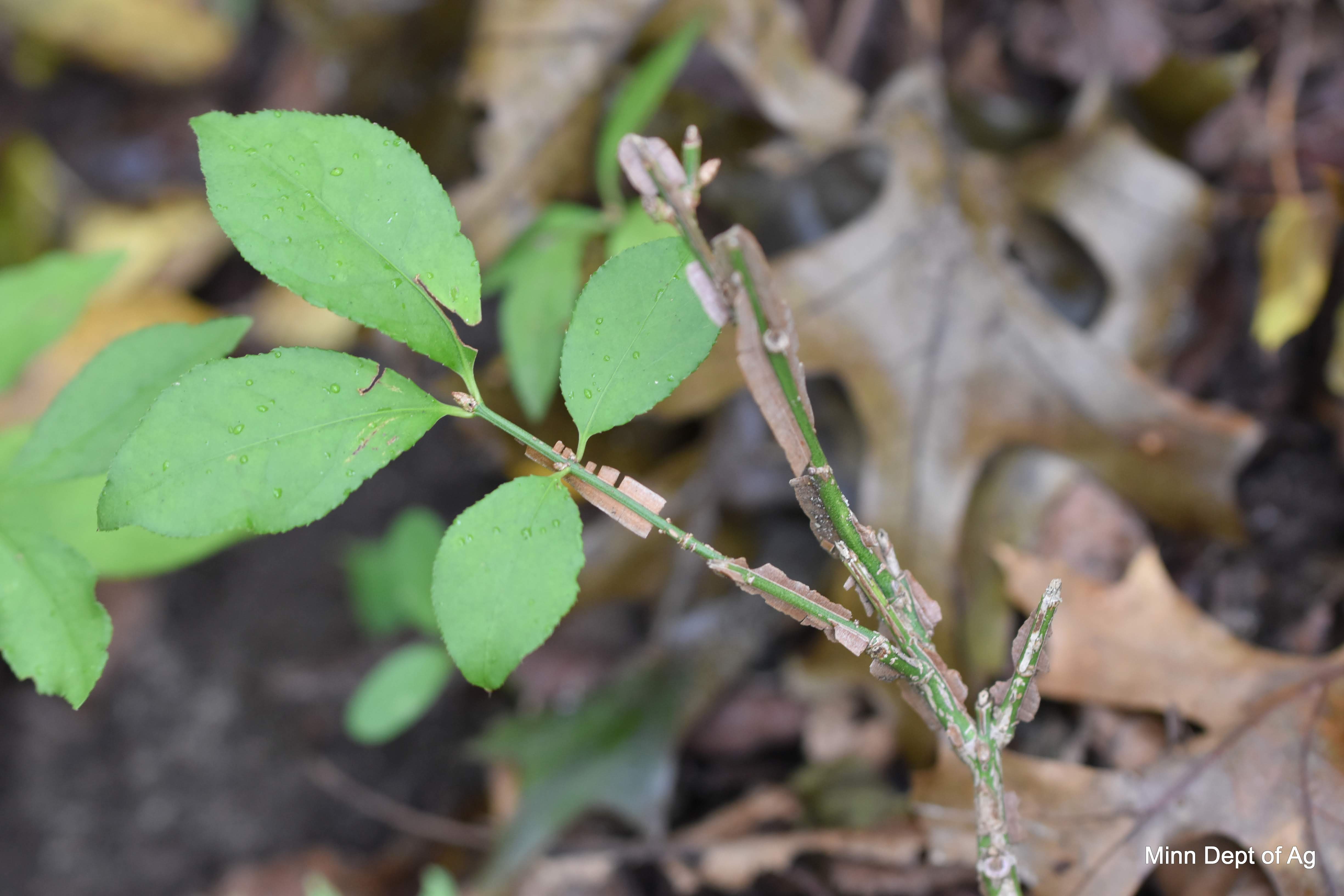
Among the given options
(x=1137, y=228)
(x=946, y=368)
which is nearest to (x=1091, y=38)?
(x=1137, y=228)

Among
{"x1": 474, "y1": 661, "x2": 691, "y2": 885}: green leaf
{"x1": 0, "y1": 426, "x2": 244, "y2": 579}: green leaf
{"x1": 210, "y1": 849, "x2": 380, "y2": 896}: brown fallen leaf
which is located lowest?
{"x1": 210, "y1": 849, "x2": 380, "y2": 896}: brown fallen leaf

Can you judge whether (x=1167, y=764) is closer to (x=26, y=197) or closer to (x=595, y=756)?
(x=595, y=756)

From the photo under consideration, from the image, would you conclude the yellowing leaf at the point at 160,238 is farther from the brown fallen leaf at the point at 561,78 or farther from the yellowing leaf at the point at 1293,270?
the yellowing leaf at the point at 1293,270

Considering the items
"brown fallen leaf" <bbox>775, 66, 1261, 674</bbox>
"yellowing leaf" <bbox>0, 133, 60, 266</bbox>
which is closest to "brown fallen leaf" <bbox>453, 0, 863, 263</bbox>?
"brown fallen leaf" <bbox>775, 66, 1261, 674</bbox>

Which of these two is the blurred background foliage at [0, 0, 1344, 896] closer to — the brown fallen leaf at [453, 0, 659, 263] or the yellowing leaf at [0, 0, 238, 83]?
the brown fallen leaf at [453, 0, 659, 263]

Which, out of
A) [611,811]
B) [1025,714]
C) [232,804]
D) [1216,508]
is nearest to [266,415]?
[1025,714]

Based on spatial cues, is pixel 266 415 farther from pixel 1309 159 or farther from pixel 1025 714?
pixel 1309 159

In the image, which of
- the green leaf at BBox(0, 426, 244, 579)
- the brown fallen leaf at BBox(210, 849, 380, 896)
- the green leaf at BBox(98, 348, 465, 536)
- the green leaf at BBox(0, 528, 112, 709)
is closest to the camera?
the green leaf at BBox(98, 348, 465, 536)
